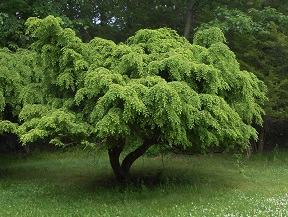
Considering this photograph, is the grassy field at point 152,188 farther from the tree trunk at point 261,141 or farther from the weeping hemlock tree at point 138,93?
the weeping hemlock tree at point 138,93

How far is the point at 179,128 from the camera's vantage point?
6.84 meters

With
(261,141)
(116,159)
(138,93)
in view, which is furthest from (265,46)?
(138,93)

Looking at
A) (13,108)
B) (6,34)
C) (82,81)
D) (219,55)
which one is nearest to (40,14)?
(6,34)

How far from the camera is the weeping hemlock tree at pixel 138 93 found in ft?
21.8

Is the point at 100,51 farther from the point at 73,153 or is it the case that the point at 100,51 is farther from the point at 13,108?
the point at 73,153

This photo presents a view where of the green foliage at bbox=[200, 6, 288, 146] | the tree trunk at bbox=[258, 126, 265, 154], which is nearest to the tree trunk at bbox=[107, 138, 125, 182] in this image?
the green foliage at bbox=[200, 6, 288, 146]

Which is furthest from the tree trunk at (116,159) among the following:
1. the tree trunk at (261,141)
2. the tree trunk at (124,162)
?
the tree trunk at (261,141)

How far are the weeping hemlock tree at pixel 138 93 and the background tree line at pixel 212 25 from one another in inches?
74.5

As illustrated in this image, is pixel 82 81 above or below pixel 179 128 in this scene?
above

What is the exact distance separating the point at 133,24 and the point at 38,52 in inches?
392

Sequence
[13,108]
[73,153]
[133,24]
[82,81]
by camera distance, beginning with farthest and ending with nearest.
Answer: [133,24]
[73,153]
[13,108]
[82,81]

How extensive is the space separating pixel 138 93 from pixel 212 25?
7981 mm

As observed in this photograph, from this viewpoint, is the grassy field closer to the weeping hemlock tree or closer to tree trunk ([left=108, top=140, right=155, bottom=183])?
tree trunk ([left=108, top=140, right=155, bottom=183])

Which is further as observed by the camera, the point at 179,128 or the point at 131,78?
the point at 131,78
